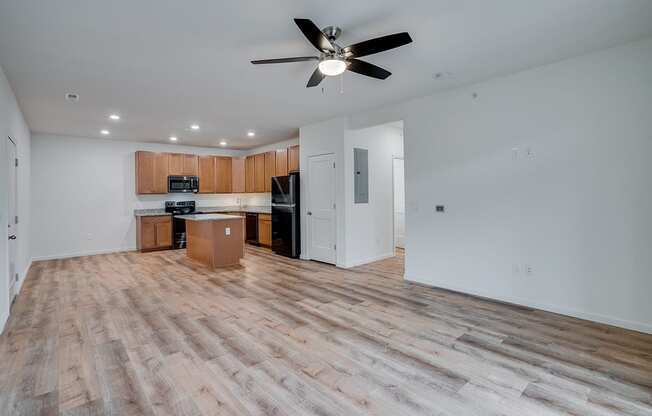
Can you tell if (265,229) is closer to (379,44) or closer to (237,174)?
(237,174)

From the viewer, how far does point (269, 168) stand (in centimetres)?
761

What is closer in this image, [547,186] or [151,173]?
[547,186]

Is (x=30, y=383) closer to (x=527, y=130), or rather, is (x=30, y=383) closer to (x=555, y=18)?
(x=555, y=18)

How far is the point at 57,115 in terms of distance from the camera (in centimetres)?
500

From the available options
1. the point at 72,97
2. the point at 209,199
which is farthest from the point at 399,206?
the point at 72,97

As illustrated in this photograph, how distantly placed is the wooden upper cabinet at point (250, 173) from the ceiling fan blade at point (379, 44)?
6.00m

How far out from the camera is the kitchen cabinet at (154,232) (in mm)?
6953

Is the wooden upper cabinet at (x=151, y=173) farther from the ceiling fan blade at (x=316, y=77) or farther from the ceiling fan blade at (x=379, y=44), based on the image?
the ceiling fan blade at (x=379, y=44)

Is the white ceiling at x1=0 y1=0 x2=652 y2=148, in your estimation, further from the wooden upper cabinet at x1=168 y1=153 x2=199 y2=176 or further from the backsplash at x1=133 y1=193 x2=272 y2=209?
the backsplash at x1=133 y1=193 x2=272 y2=209

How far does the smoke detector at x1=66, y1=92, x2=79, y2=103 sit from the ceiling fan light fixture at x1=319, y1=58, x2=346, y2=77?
348cm

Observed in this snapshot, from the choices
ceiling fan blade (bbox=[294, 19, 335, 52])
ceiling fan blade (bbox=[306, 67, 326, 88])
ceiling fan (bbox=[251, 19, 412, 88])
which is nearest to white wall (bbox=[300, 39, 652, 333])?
ceiling fan (bbox=[251, 19, 412, 88])

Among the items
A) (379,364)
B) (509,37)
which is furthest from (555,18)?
(379,364)

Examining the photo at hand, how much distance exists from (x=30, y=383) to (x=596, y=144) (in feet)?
16.7

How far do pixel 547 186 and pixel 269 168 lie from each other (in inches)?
224
